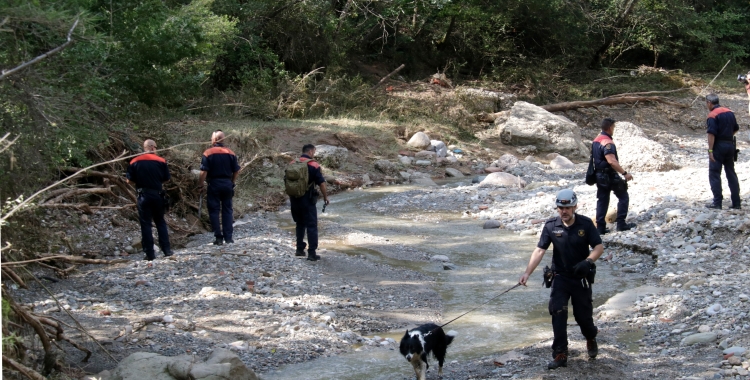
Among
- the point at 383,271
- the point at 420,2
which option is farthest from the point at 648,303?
the point at 420,2

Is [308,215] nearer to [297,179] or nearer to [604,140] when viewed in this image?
[297,179]

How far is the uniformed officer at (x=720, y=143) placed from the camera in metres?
10.2

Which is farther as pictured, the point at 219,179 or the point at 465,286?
the point at 219,179

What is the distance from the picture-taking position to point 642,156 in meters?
15.8

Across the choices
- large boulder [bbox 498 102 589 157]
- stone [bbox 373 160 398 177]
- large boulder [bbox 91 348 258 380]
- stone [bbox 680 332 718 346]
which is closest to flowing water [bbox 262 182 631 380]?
large boulder [bbox 91 348 258 380]

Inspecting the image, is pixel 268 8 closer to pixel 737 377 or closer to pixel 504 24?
pixel 504 24

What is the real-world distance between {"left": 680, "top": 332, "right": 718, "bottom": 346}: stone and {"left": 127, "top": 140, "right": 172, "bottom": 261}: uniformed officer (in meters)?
6.35

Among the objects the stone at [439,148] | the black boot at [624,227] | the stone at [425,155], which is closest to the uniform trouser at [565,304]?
the black boot at [624,227]

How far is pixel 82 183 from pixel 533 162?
11.6 meters

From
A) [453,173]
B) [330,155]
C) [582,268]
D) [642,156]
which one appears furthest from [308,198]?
[642,156]

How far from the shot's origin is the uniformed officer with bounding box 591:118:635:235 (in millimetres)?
10039

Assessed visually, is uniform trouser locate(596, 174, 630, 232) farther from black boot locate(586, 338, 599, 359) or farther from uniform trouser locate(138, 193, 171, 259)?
uniform trouser locate(138, 193, 171, 259)

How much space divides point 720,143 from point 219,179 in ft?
23.3

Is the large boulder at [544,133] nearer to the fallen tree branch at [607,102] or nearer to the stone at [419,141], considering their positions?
the stone at [419,141]
